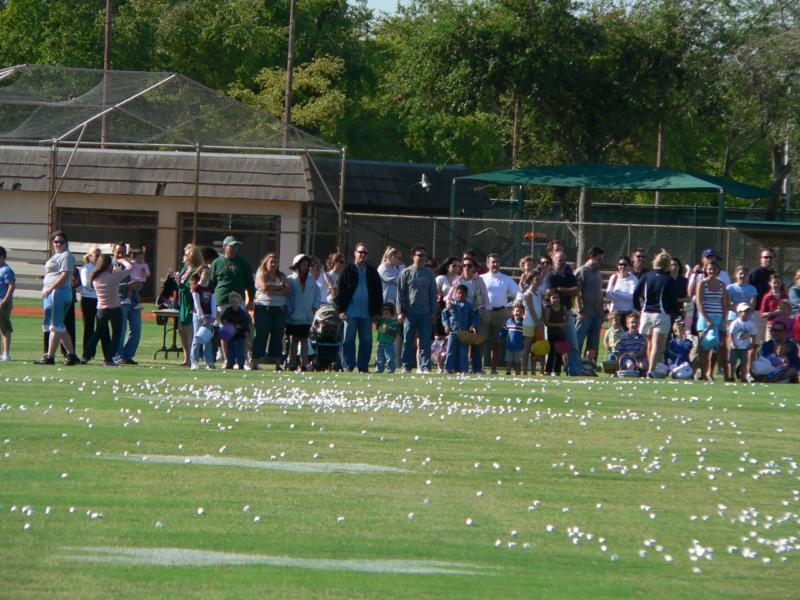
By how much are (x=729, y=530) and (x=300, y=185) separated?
33.9m

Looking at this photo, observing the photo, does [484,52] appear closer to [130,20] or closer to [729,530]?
[130,20]

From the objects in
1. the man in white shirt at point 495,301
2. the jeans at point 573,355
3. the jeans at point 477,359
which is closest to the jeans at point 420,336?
the jeans at point 477,359

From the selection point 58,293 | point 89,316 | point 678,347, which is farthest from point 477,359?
point 58,293

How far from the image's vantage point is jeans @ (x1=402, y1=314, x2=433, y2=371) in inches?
806

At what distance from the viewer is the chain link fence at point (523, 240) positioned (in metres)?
32.9

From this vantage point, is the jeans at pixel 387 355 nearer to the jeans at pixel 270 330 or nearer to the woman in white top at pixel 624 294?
the jeans at pixel 270 330

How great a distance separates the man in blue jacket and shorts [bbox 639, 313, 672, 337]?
3779 mm

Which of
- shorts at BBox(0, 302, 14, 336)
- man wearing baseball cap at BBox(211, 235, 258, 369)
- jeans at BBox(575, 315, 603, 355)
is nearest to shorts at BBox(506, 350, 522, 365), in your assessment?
jeans at BBox(575, 315, 603, 355)

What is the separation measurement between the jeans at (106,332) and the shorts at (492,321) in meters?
5.18

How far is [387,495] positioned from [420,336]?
1149 centimetres

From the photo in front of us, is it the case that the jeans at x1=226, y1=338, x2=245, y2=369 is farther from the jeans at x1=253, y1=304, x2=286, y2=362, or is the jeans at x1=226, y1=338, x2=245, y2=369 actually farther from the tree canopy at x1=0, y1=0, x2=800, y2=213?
the tree canopy at x1=0, y1=0, x2=800, y2=213

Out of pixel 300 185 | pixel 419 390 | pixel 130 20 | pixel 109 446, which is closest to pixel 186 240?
pixel 300 185

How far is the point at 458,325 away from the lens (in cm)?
2033

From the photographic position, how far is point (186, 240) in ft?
144
